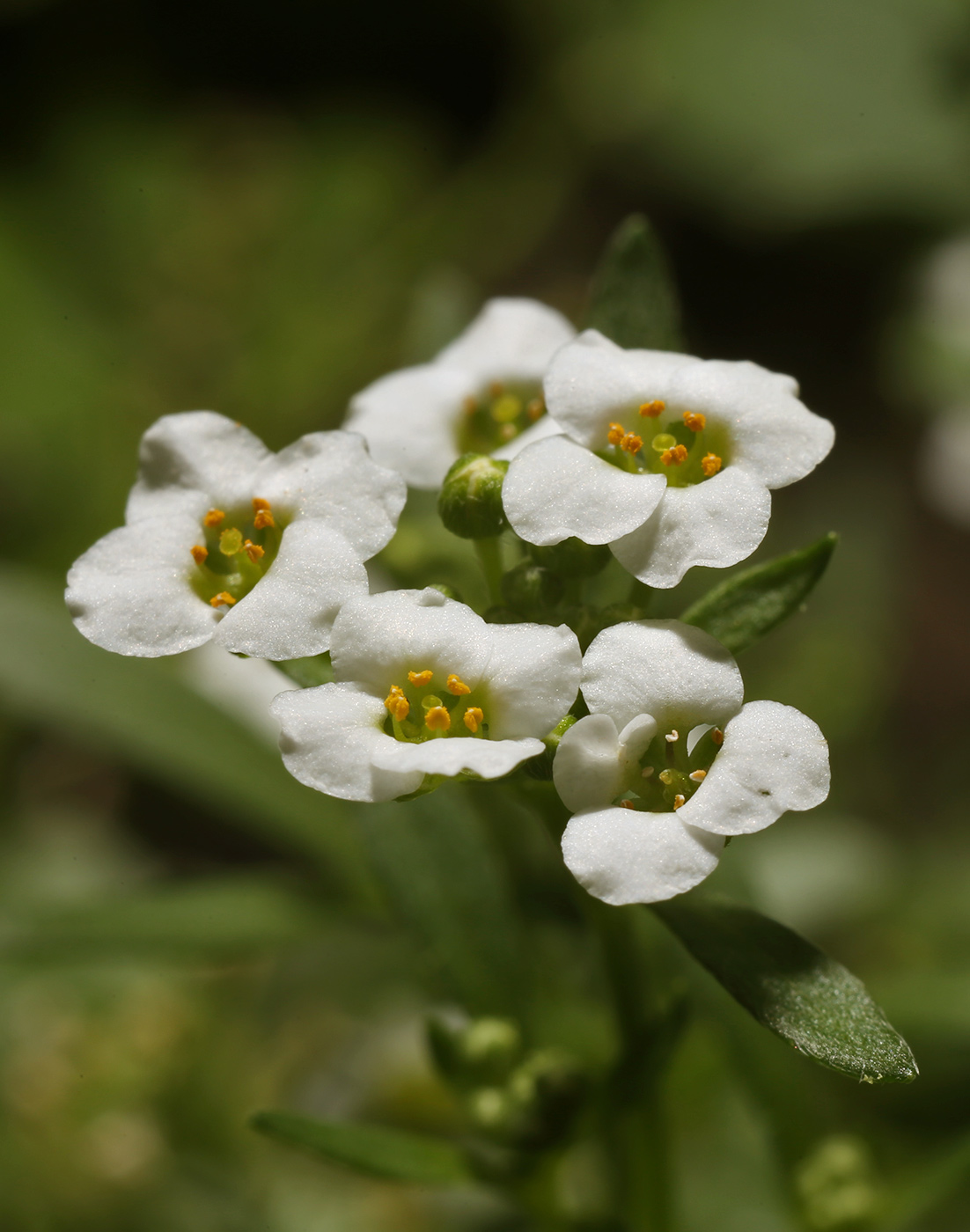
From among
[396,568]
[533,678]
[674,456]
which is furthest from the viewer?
[396,568]

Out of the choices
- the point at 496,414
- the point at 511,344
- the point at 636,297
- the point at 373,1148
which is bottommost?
the point at 373,1148

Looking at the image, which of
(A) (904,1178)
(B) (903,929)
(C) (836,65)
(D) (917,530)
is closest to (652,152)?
(C) (836,65)

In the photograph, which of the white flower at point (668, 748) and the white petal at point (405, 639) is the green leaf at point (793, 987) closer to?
the white flower at point (668, 748)

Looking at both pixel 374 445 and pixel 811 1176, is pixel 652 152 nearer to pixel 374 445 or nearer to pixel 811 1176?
pixel 374 445

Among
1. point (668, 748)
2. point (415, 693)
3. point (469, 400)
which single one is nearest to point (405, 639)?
point (415, 693)

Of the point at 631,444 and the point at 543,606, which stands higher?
the point at 631,444

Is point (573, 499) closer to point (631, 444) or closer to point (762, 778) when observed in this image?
point (631, 444)
